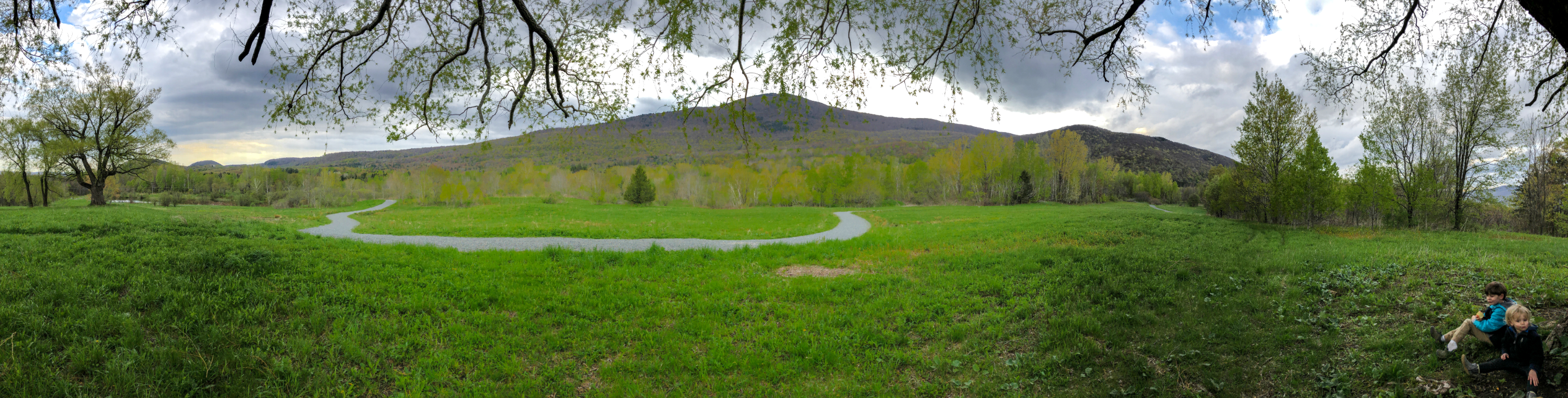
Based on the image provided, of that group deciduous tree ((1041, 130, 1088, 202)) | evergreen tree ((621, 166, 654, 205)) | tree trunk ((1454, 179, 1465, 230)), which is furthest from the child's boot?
deciduous tree ((1041, 130, 1088, 202))

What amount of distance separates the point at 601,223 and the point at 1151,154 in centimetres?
15277

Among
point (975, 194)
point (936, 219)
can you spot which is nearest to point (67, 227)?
point (936, 219)

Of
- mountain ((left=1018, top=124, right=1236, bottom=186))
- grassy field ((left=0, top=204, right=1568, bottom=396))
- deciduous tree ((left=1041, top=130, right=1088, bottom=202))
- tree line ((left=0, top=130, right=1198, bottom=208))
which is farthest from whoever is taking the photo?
mountain ((left=1018, top=124, right=1236, bottom=186))

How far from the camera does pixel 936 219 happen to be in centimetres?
3428

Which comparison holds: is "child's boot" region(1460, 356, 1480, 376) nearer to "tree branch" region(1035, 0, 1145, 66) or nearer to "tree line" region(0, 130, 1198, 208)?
"tree branch" region(1035, 0, 1145, 66)

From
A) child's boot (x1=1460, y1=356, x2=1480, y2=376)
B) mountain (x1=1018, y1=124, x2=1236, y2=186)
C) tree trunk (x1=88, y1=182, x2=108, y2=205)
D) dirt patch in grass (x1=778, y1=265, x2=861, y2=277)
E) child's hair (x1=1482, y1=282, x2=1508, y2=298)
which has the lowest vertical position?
dirt patch in grass (x1=778, y1=265, x2=861, y2=277)

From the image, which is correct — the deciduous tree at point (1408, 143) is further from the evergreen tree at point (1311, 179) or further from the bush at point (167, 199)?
the bush at point (167, 199)

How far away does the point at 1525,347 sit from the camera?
13.7ft

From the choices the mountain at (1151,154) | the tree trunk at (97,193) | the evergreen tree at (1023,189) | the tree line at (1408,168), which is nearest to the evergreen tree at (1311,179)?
the tree line at (1408,168)

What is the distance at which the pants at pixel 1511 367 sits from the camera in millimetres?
4088

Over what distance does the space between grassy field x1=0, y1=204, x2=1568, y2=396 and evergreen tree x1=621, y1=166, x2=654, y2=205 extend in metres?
51.0

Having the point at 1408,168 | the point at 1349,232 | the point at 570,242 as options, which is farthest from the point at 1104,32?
the point at 1408,168

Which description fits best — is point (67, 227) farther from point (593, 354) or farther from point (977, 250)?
point (977, 250)

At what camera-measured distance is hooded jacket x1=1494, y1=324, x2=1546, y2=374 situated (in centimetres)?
407
